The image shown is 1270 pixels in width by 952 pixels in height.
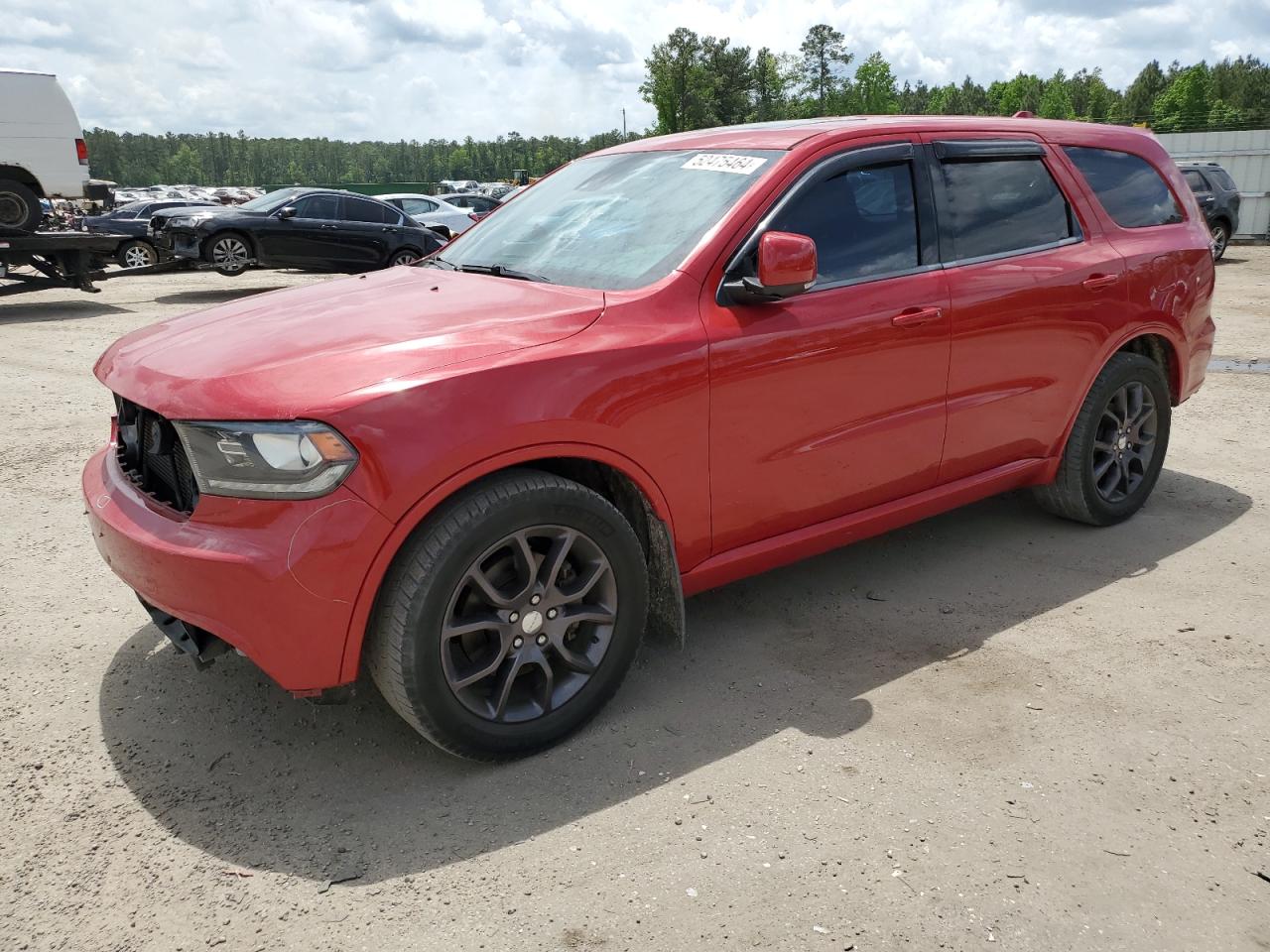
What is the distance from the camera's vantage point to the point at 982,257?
4.07m

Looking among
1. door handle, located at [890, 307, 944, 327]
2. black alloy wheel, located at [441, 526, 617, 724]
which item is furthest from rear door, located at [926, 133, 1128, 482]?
black alloy wheel, located at [441, 526, 617, 724]

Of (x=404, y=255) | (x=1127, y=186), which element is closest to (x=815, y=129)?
(x=1127, y=186)

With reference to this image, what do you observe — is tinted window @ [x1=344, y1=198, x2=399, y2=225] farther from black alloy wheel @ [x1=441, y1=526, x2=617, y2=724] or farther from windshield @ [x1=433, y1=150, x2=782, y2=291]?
black alloy wheel @ [x1=441, y1=526, x2=617, y2=724]

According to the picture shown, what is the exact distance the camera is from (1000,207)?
423 cm

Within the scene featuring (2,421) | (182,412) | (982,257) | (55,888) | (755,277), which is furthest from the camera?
(2,421)

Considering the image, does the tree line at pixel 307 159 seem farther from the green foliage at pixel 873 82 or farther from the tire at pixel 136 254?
the tire at pixel 136 254

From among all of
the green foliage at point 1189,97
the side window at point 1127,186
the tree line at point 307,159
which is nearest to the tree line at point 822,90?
the green foliage at point 1189,97

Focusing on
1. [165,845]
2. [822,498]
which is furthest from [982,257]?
[165,845]

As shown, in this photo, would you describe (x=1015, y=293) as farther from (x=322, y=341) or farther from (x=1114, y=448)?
(x=322, y=341)

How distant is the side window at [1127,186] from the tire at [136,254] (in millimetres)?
16887

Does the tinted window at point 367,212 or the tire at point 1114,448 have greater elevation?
the tinted window at point 367,212

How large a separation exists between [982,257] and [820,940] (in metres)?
2.74

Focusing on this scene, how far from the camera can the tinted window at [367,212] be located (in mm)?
15992

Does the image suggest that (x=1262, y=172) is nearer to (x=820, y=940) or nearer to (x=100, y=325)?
(x=100, y=325)
